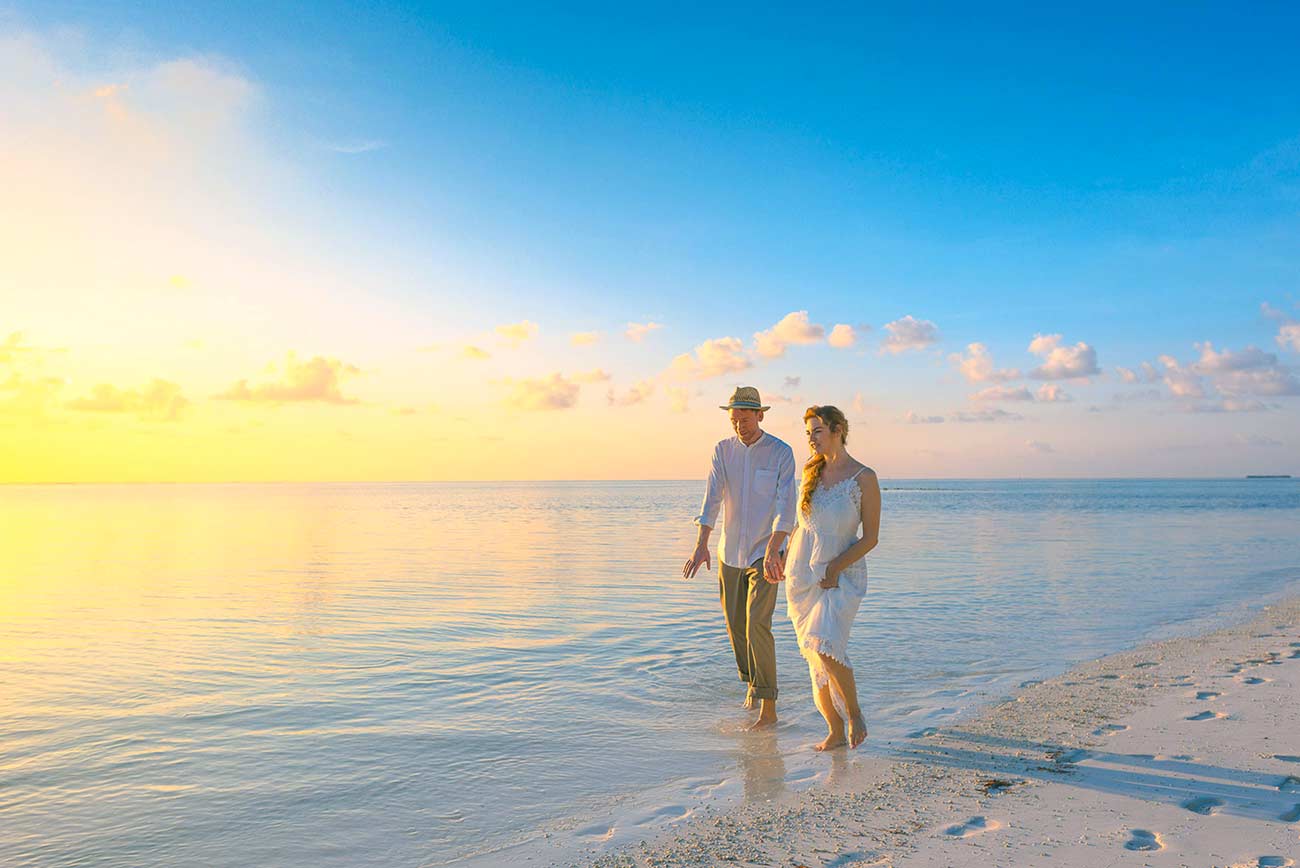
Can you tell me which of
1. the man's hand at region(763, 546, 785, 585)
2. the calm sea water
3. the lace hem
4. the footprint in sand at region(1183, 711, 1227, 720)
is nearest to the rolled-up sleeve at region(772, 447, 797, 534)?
the man's hand at region(763, 546, 785, 585)

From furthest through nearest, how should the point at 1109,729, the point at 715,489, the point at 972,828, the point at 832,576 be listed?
1. the point at 715,489
2. the point at 1109,729
3. the point at 832,576
4. the point at 972,828

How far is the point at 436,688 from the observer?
7969 millimetres

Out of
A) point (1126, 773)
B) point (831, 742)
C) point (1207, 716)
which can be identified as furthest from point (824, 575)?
point (1207, 716)

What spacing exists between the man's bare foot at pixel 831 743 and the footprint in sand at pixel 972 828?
1.55m

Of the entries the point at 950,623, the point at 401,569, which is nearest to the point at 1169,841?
the point at 950,623

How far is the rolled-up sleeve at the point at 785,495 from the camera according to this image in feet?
20.8

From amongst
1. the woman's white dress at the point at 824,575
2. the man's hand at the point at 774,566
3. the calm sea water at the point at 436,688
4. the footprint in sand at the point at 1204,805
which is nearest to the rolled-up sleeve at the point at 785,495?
the man's hand at the point at 774,566

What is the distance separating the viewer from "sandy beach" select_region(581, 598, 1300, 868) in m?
3.98

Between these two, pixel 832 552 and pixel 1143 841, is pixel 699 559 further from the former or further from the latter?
pixel 1143 841

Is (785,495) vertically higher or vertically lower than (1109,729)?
higher

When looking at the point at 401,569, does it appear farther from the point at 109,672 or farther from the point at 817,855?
the point at 817,855

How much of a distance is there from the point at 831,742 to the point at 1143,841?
216 cm

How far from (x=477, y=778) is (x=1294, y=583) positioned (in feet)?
52.7

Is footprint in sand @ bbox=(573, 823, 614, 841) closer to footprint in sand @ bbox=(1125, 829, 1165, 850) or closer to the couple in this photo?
the couple
